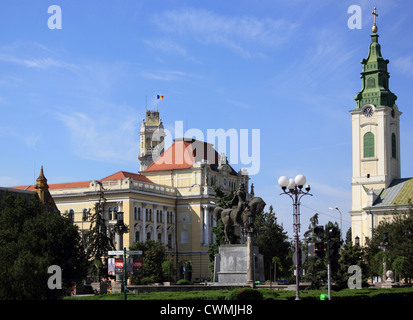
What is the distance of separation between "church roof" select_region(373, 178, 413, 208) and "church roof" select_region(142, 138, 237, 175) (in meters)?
29.4

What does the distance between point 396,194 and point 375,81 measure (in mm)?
19947

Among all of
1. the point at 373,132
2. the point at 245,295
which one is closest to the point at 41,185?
the point at 245,295

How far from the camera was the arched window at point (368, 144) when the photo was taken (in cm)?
12425

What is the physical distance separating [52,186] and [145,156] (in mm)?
26337

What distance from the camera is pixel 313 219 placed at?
57719 mm

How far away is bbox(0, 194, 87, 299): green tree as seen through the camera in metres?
47.3

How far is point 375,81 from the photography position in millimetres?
124375

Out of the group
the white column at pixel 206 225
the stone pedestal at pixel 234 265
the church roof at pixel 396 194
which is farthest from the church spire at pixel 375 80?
the stone pedestal at pixel 234 265

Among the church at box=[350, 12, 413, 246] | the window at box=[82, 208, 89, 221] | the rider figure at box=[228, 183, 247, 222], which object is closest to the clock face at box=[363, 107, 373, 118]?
Result: the church at box=[350, 12, 413, 246]

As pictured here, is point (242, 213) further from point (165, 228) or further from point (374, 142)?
point (374, 142)

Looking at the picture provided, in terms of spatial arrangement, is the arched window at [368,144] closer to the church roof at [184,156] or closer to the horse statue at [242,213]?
the church roof at [184,156]

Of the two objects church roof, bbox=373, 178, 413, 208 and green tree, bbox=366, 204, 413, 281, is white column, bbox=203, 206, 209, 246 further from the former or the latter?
green tree, bbox=366, 204, 413, 281
